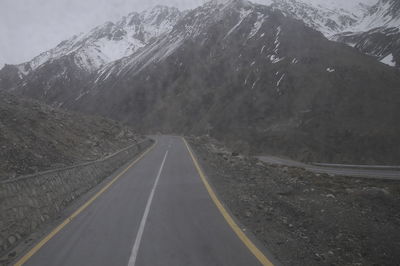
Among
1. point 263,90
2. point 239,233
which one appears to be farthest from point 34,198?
point 263,90

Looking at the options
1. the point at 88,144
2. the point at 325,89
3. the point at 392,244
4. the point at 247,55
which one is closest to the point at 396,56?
the point at 247,55

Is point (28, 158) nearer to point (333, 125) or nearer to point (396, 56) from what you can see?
point (333, 125)

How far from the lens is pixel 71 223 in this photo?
909 cm

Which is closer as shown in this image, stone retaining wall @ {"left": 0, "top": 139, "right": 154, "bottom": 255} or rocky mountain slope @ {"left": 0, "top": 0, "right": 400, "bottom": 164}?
stone retaining wall @ {"left": 0, "top": 139, "right": 154, "bottom": 255}

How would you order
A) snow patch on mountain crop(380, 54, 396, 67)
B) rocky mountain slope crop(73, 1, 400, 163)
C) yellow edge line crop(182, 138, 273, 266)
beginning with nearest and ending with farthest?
yellow edge line crop(182, 138, 273, 266) < rocky mountain slope crop(73, 1, 400, 163) < snow patch on mountain crop(380, 54, 396, 67)

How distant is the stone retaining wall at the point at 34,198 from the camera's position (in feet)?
25.6

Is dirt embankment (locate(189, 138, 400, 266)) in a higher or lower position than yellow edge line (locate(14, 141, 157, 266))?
lower

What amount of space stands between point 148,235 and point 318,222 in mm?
3584

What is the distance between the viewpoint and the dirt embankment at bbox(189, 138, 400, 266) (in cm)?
639

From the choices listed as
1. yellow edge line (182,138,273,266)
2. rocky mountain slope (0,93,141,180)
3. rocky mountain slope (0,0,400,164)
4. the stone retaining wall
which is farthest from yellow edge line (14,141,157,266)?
rocky mountain slope (0,0,400,164)

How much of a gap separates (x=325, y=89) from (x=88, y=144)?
54943 millimetres

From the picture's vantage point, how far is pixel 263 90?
82.0 m

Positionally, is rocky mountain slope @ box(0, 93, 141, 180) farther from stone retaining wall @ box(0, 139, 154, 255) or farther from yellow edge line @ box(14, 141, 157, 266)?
yellow edge line @ box(14, 141, 157, 266)

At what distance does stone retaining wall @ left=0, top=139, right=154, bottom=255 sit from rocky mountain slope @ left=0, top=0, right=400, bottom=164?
32070 mm
